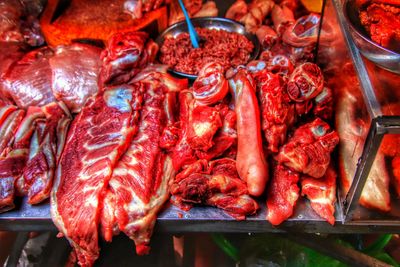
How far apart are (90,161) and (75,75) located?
821 mm

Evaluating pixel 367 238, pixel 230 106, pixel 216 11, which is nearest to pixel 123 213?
pixel 230 106

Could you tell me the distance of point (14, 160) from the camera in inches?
89.3

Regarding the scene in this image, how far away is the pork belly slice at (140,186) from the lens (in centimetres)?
203

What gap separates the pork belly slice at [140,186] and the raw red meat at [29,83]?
845 millimetres

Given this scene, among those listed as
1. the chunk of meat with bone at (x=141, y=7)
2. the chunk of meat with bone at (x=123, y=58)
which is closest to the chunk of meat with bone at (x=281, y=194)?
the chunk of meat with bone at (x=123, y=58)

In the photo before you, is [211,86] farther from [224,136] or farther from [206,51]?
[206,51]

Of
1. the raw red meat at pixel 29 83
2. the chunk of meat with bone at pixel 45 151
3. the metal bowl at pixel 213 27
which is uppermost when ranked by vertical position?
the metal bowl at pixel 213 27

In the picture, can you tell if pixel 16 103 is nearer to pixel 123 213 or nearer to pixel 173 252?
pixel 123 213

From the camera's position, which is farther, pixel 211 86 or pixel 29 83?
pixel 29 83

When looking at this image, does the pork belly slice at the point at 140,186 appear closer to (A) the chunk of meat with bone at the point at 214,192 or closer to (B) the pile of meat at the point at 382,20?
(A) the chunk of meat with bone at the point at 214,192

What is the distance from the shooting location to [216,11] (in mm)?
3480

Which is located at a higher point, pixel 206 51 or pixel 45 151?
pixel 206 51

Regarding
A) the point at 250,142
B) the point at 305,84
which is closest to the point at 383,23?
the point at 305,84

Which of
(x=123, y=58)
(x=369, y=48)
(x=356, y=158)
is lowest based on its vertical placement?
(x=356, y=158)
